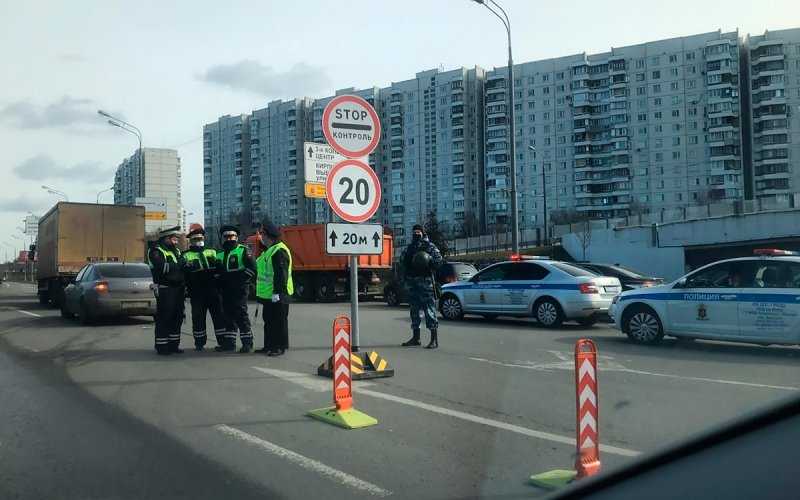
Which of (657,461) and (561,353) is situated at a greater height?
(657,461)

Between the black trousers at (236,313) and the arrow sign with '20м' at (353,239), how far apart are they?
130 inches

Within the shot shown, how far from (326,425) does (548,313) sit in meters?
9.43

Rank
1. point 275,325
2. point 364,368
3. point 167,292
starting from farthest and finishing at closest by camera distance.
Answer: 1. point 167,292
2. point 275,325
3. point 364,368

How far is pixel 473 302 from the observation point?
16.1m

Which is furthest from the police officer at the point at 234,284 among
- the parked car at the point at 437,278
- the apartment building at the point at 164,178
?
the apartment building at the point at 164,178

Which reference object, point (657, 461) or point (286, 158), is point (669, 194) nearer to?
point (286, 158)

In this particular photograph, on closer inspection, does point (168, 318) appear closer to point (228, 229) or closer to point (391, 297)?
point (228, 229)

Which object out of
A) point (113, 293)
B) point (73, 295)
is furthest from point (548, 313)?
point (73, 295)

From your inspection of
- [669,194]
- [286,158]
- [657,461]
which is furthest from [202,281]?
[286,158]

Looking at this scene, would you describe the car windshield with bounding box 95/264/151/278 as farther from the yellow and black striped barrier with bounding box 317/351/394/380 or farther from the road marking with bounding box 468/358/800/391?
the road marking with bounding box 468/358/800/391

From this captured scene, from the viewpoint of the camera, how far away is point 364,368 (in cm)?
846

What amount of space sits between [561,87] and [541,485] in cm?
8821

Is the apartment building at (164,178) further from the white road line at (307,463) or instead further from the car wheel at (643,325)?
the white road line at (307,463)

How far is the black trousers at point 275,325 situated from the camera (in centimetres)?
1025
